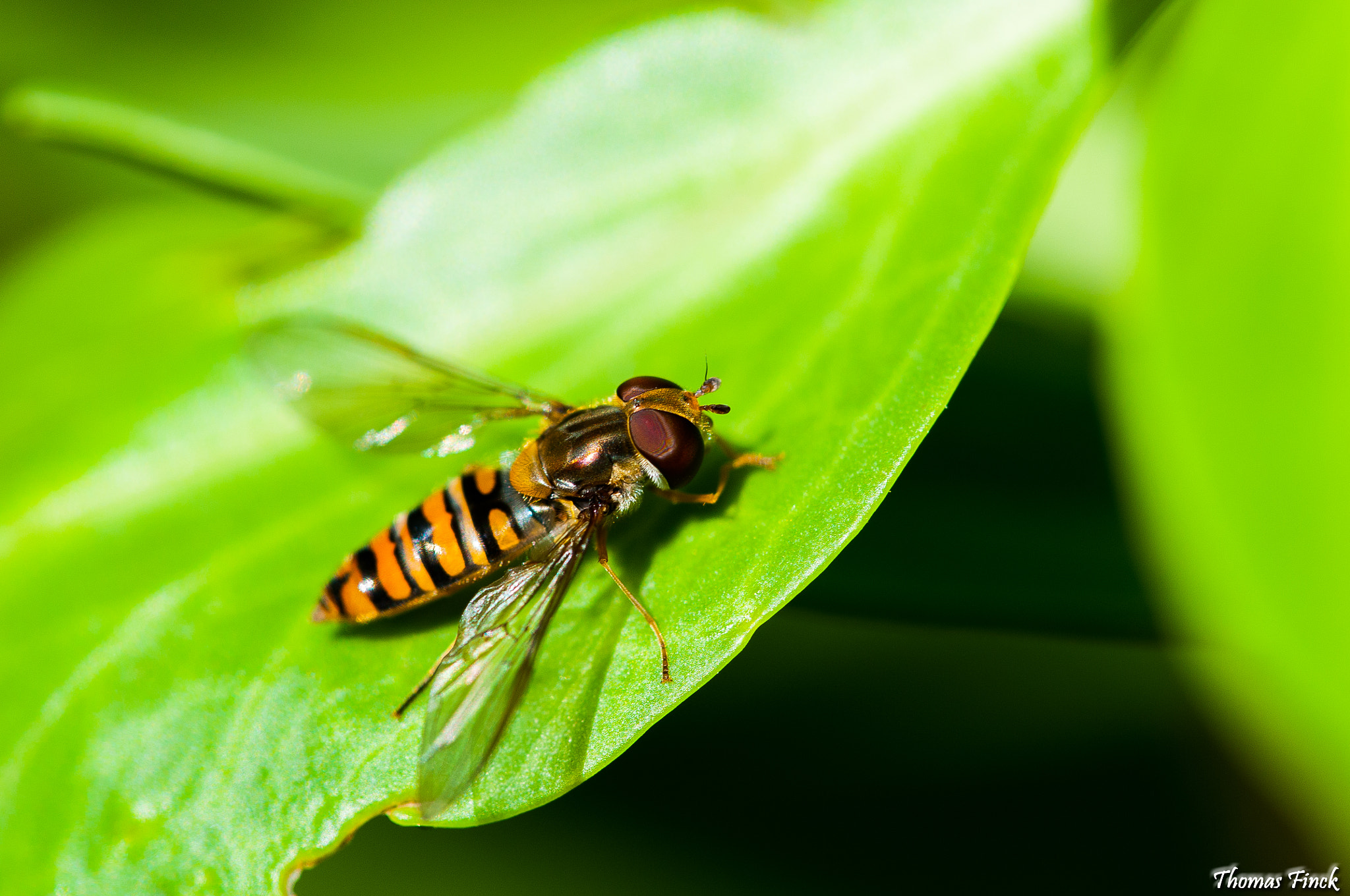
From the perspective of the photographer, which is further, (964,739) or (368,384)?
(964,739)

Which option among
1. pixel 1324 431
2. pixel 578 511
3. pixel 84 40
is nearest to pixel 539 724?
pixel 578 511

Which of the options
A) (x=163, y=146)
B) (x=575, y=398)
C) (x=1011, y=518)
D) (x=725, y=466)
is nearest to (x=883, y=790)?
(x=1011, y=518)

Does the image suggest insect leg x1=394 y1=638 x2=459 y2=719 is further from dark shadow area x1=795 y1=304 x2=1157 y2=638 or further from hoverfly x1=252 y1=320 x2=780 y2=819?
dark shadow area x1=795 y1=304 x2=1157 y2=638

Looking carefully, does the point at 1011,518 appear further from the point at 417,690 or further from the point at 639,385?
the point at 417,690

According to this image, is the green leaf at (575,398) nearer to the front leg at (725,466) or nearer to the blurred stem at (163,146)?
the front leg at (725,466)

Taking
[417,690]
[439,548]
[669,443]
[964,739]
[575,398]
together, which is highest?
[575,398]

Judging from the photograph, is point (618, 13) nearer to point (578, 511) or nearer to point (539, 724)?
point (578, 511)

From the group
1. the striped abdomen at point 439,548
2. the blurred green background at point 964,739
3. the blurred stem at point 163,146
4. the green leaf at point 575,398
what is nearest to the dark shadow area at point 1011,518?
the blurred green background at point 964,739

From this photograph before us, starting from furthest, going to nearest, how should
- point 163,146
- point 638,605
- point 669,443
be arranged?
point 163,146 < point 669,443 < point 638,605
